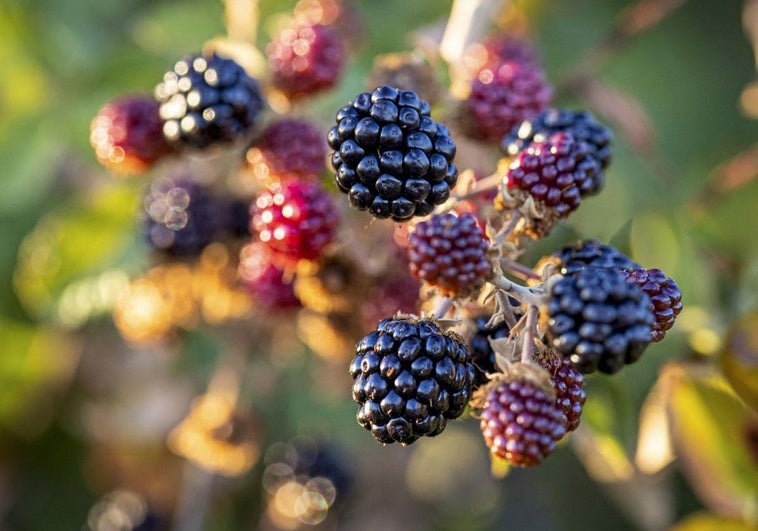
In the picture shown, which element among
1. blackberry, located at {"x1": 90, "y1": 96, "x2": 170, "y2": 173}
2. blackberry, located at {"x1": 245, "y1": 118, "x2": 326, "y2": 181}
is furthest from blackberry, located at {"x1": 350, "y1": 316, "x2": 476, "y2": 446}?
blackberry, located at {"x1": 90, "y1": 96, "x2": 170, "y2": 173}

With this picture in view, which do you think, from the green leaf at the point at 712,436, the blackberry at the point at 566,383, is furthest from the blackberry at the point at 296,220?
the green leaf at the point at 712,436

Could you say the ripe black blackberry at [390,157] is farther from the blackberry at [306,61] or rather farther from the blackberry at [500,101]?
the blackberry at [306,61]

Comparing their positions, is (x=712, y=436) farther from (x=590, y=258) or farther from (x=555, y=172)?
(x=555, y=172)

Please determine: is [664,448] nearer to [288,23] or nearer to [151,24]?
[288,23]

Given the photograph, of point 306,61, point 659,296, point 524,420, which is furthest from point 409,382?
point 306,61

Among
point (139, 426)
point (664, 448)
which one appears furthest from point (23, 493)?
point (664, 448)
